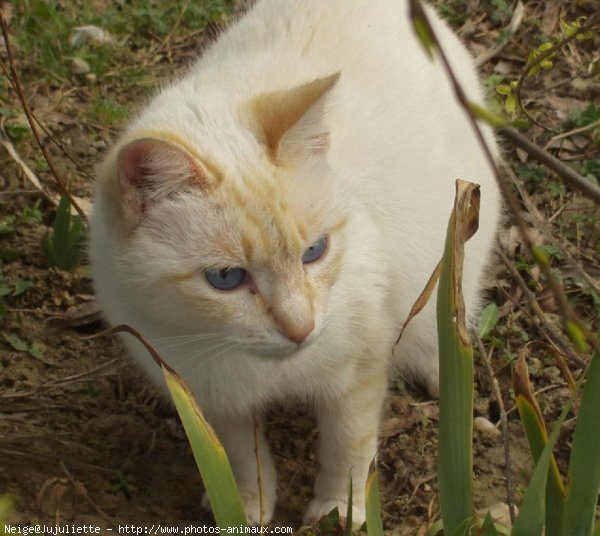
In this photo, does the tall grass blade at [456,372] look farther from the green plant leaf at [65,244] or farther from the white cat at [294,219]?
the green plant leaf at [65,244]

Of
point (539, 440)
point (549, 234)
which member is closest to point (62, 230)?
point (539, 440)

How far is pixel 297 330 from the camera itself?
1.91 meters

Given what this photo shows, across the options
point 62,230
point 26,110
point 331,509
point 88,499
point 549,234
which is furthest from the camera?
point 62,230

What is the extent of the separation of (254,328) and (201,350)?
0.89ft

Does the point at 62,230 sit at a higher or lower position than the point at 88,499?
higher

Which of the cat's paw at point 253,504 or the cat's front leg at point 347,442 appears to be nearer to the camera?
the cat's front leg at point 347,442

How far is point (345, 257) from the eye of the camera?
2.19 meters

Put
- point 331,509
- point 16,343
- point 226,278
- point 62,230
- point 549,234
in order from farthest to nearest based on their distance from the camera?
1. point 62,230
2. point 16,343
3. point 331,509
4. point 226,278
5. point 549,234

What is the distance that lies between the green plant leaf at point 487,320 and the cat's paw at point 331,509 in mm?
887

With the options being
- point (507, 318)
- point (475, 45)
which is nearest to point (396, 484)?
point (507, 318)

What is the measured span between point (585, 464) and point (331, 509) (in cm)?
103

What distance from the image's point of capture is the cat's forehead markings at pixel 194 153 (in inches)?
72.8

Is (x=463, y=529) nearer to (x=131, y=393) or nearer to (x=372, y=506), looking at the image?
(x=372, y=506)

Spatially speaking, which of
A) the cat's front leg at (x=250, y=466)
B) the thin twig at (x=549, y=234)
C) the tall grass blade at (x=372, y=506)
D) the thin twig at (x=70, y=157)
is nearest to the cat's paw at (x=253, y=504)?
the cat's front leg at (x=250, y=466)
